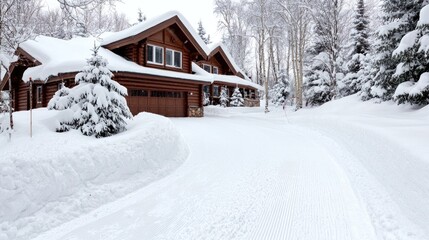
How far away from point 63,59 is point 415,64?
15630 millimetres

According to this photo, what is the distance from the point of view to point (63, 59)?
49.8 ft

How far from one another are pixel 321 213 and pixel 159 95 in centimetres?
1568

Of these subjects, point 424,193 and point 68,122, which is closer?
point 424,193

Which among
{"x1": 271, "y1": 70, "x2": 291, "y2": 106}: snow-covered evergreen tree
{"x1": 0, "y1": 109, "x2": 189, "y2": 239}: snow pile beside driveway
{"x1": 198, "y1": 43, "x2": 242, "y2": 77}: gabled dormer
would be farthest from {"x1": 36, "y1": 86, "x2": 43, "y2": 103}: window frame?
{"x1": 271, "y1": 70, "x2": 291, "y2": 106}: snow-covered evergreen tree

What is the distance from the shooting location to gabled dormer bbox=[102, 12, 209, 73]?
1762 centimetres

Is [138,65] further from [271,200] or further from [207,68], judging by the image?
[271,200]

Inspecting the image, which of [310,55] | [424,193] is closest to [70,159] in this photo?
[424,193]

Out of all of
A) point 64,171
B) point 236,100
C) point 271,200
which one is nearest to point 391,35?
point 271,200

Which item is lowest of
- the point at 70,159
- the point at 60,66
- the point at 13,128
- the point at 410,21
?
the point at 70,159

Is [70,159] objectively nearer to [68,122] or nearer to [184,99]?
[68,122]

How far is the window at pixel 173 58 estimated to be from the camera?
20.0 meters

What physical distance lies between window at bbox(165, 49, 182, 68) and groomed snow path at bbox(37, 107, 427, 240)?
45.3 feet

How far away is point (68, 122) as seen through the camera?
7195 millimetres

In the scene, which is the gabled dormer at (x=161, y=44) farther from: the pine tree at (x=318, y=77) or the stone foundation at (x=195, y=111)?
the pine tree at (x=318, y=77)
